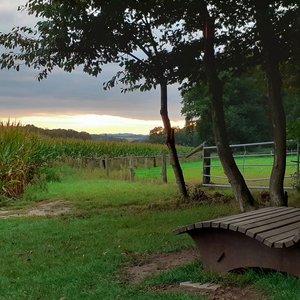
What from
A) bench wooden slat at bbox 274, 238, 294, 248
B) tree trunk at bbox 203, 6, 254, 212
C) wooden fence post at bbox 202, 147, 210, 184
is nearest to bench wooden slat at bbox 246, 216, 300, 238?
bench wooden slat at bbox 274, 238, 294, 248

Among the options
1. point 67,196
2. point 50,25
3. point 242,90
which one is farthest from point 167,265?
point 242,90

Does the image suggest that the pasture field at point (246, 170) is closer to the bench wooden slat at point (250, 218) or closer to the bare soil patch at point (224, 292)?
the bench wooden slat at point (250, 218)

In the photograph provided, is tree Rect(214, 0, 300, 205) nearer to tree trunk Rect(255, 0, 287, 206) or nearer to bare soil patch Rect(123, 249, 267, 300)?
tree trunk Rect(255, 0, 287, 206)

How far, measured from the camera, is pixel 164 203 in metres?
12.0

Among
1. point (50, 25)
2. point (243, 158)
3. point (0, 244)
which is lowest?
point (0, 244)

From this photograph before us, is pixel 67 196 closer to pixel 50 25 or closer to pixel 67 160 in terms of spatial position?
pixel 50 25

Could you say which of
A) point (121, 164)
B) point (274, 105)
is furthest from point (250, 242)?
point (121, 164)

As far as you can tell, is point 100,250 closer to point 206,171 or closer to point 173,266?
point 173,266

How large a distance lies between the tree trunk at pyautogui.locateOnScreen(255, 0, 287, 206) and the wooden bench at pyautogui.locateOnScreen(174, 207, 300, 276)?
4103 millimetres

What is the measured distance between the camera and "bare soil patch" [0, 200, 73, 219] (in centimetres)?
1109

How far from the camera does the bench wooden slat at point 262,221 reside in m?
4.43

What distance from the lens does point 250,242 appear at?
4531 mm

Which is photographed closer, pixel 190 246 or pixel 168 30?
pixel 190 246

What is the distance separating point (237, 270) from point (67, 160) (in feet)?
73.8
